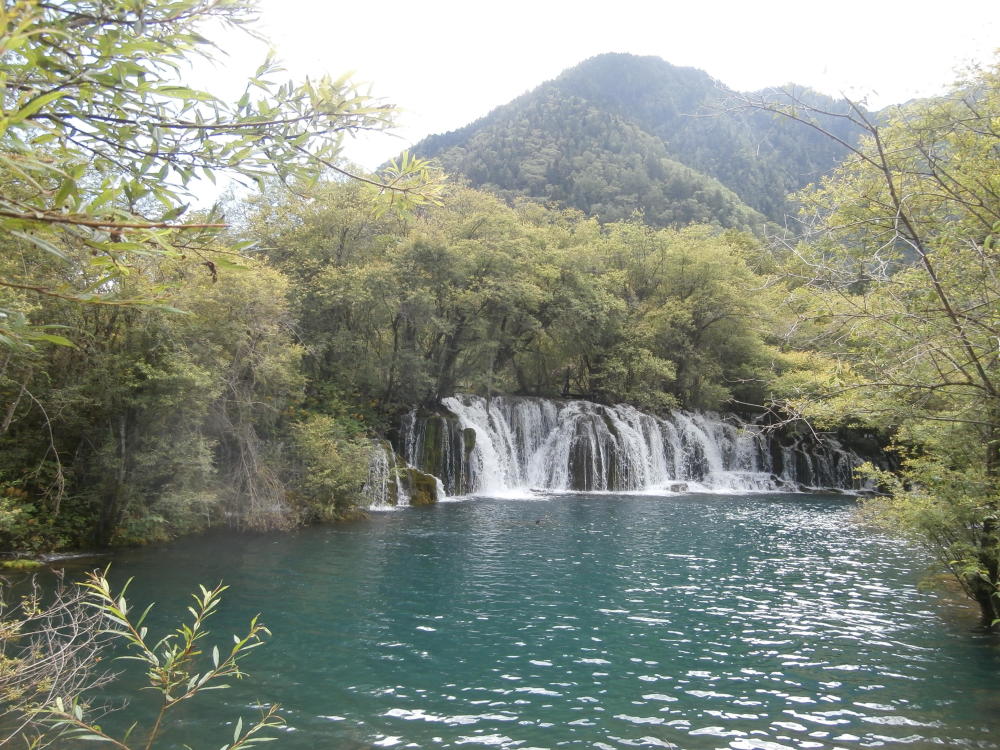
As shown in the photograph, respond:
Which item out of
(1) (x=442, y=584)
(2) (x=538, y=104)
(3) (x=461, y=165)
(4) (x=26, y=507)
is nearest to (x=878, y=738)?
(1) (x=442, y=584)

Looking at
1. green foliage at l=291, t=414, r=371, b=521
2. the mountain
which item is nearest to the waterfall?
green foliage at l=291, t=414, r=371, b=521

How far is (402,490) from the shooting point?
21141 millimetres

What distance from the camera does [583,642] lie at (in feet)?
28.1

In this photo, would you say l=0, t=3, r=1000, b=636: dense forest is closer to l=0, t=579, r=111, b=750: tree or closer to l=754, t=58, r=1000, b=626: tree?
l=754, t=58, r=1000, b=626: tree

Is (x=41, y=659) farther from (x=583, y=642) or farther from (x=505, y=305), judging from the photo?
(x=505, y=305)

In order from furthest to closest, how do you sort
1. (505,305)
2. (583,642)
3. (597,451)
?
1. (505,305)
2. (597,451)
3. (583,642)

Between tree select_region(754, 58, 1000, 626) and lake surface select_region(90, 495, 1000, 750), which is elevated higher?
tree select_region(754, 58, 1000, 626)

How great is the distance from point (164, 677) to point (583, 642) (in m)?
7.36

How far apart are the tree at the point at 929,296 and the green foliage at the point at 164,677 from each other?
4272 millimetres

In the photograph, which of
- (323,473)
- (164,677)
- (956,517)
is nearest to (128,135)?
(164,677)

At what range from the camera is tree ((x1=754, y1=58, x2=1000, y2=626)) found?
179 inches

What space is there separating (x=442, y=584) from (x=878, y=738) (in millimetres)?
7248

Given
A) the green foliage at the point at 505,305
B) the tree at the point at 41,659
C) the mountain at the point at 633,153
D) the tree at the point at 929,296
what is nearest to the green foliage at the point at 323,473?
the green foliage at the point at 505,305

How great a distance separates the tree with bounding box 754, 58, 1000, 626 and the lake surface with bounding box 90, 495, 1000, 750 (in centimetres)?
182
